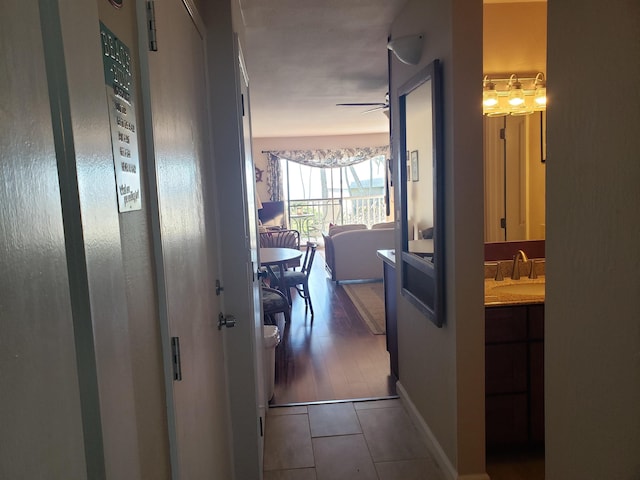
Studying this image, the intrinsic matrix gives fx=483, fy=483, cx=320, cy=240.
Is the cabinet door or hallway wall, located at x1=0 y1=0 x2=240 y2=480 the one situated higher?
hallway wall, located at x1=0 y1=0 x2=240 y2=480

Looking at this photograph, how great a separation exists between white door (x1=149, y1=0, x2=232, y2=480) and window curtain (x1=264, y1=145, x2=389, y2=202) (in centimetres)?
871

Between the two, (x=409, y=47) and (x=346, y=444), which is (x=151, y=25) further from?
(x=346, y=444)

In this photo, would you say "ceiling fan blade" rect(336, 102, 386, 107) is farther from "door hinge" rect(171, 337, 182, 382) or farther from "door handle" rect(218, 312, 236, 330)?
"door hinge" rect(171, 337, 182, 382)

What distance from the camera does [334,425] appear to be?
2916mm

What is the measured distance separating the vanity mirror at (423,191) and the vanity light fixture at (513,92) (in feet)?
1.72

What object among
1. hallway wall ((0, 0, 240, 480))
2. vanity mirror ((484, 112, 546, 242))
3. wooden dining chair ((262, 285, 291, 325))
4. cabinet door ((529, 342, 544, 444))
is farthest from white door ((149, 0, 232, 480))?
wooden dining chair ((262, 285, 291, 325))

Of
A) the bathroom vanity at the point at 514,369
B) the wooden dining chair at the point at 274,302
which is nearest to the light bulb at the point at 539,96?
the bathroom vanity at the point at 514,369

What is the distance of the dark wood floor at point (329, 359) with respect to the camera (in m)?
3.38

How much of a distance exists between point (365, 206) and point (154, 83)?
998cm

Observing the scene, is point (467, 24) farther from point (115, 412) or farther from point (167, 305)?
point (115, 412)

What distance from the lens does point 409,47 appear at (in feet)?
8.13

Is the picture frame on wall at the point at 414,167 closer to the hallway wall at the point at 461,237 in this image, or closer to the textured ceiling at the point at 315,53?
the hallway wall at the point at 461,237

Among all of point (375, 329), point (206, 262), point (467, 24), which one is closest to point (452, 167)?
point (467, 24)

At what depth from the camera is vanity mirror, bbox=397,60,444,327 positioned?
7.41 ft
